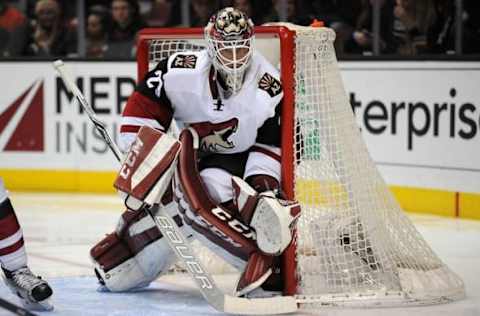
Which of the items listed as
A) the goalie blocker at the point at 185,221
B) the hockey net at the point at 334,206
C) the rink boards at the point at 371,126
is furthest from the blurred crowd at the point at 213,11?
the goalie blocker at the point at 185,221

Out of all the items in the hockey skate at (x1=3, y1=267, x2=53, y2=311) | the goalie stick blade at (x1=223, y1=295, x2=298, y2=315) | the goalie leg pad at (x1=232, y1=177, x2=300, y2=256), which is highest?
the goalie leg pad at (x1=232, y1=177, x2=300, y2=256)

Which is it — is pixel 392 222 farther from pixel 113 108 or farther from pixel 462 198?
pixel 113 108

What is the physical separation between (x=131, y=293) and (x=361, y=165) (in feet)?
3.03

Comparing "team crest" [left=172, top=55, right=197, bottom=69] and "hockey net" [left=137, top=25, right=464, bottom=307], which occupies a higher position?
"team crest" [left=172, top=55, right=197, bottom=69]

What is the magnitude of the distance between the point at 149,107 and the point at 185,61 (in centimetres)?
20

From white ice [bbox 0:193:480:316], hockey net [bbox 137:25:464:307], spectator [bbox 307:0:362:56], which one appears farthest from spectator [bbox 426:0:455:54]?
hockey net [bbox 137:25:464:307]

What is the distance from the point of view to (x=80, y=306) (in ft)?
13.7

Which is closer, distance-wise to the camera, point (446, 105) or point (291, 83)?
point (291, 83)

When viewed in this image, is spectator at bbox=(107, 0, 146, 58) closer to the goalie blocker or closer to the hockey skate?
the goalie blocker

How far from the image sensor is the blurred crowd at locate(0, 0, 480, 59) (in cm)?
676

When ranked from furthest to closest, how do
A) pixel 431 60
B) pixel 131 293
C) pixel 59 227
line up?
pixel 431 60 < pixel 59 227 < pixel 131 293

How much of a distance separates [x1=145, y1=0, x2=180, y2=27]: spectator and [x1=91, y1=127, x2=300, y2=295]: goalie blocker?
340 centimetres

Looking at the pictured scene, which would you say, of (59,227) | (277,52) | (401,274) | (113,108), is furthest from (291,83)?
(113,108)

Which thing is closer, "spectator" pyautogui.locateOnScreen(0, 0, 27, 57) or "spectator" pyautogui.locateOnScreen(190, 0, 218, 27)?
"spectator" pyautogui.locateOnScreen(190, 0, 218, 27)
